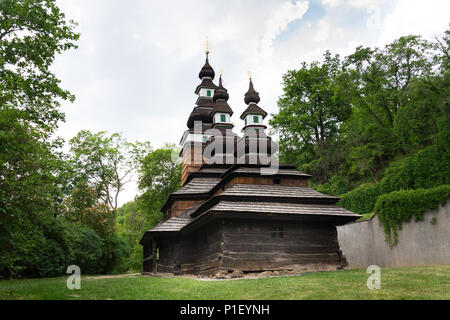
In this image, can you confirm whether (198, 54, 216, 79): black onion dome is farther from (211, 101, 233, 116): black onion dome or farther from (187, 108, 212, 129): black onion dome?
(211, 101, 233, 116): black onion dome

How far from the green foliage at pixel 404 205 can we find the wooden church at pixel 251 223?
2485 mm

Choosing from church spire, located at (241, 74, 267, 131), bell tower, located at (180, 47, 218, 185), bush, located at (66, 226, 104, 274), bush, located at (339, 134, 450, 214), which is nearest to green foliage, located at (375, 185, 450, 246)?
bush, located at (339, 134, 450, 214)

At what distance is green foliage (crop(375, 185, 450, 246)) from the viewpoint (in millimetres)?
16170

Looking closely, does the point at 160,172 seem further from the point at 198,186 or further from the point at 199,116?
the point at 198,186

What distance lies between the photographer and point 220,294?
877cm

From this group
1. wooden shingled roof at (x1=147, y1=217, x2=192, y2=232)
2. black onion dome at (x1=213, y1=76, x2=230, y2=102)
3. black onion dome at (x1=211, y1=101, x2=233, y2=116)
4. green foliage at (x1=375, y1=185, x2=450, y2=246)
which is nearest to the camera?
green foliage at (x1=375, y1=185, x2=450, y2=246)

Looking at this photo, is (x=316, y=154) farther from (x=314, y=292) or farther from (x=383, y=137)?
(x=314, y=292)

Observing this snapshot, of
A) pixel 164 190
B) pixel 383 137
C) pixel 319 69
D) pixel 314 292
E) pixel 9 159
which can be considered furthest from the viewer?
pixel 164 190

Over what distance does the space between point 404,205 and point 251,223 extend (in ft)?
24.2

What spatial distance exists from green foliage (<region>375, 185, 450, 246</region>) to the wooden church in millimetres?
2485

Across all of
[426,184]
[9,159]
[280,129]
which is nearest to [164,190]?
[280,129]

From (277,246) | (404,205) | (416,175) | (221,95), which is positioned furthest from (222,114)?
(404,205)

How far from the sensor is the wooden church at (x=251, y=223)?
632 inches

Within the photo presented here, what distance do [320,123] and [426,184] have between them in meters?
18.2
